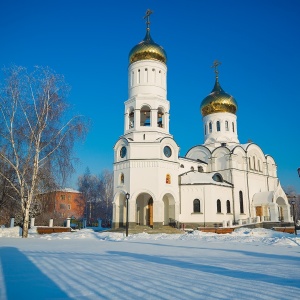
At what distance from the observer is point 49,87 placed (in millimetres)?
17297

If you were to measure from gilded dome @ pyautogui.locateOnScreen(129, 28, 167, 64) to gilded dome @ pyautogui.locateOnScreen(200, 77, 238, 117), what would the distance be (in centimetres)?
934

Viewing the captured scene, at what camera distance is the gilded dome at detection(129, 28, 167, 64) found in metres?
27.8

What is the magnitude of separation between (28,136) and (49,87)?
2942mm

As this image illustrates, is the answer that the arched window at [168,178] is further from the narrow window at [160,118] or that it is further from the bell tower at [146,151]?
the narrow window at [160,118]

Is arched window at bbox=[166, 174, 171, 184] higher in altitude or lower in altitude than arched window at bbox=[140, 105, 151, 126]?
lower

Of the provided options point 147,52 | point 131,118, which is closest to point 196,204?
point 131,118

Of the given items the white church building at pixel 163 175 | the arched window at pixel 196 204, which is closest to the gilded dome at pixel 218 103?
the white church building at pixel 163 175

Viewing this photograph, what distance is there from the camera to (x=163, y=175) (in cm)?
2583

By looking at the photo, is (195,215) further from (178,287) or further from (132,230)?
(178,287)

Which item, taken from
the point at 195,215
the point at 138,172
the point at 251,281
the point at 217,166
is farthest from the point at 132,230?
the point at 251,281

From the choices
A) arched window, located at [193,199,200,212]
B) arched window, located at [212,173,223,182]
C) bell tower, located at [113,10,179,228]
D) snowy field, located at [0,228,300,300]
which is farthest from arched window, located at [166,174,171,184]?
snowy field, located at [0,228,300,300]

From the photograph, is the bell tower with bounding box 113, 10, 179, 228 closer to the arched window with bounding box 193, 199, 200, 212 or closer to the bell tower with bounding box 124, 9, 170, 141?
the bell tower with bounding box 124, 9, 170, 141

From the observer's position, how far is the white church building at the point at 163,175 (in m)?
25.5

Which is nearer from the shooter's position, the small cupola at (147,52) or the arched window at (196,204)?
the arched window at (196,204)
